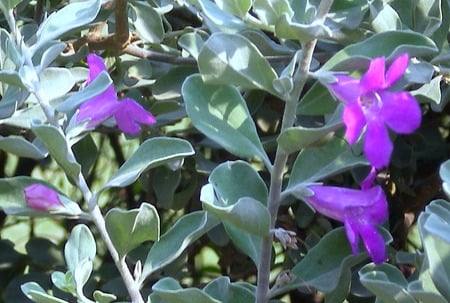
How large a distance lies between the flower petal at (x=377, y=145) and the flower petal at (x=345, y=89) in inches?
1.1

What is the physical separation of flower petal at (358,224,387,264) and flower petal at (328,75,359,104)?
0.48 ft

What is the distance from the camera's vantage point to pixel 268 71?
32.9 inches

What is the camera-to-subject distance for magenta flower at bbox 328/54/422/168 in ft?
2.53

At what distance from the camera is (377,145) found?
77 cm

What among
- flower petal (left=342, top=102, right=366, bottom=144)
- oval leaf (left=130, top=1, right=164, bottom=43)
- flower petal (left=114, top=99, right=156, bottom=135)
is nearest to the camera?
flower petal (left=342, top=102, right=366, bottom=144)

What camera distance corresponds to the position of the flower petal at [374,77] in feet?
2.56

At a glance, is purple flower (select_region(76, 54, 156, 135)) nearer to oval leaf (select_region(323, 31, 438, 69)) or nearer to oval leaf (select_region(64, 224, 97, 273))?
oval leaf (select_region(64, 224, 97, 273))

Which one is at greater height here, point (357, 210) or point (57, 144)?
point (57, 144)

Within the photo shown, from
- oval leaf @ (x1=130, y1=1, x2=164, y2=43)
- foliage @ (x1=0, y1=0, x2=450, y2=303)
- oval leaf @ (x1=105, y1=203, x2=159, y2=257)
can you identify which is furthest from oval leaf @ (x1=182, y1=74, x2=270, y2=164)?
oval leaf @ (x1=130, y1=1, x2=164, y2=43)

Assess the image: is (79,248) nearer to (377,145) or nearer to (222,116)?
(222,116)

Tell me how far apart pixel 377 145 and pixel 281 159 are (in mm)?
118

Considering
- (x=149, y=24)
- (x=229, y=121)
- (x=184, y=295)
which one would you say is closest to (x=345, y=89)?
(x=229, y=121)

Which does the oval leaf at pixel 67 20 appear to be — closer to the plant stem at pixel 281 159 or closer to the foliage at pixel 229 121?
the foliage at pixel 229 121

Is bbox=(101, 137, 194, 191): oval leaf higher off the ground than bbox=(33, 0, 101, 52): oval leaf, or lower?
lower
